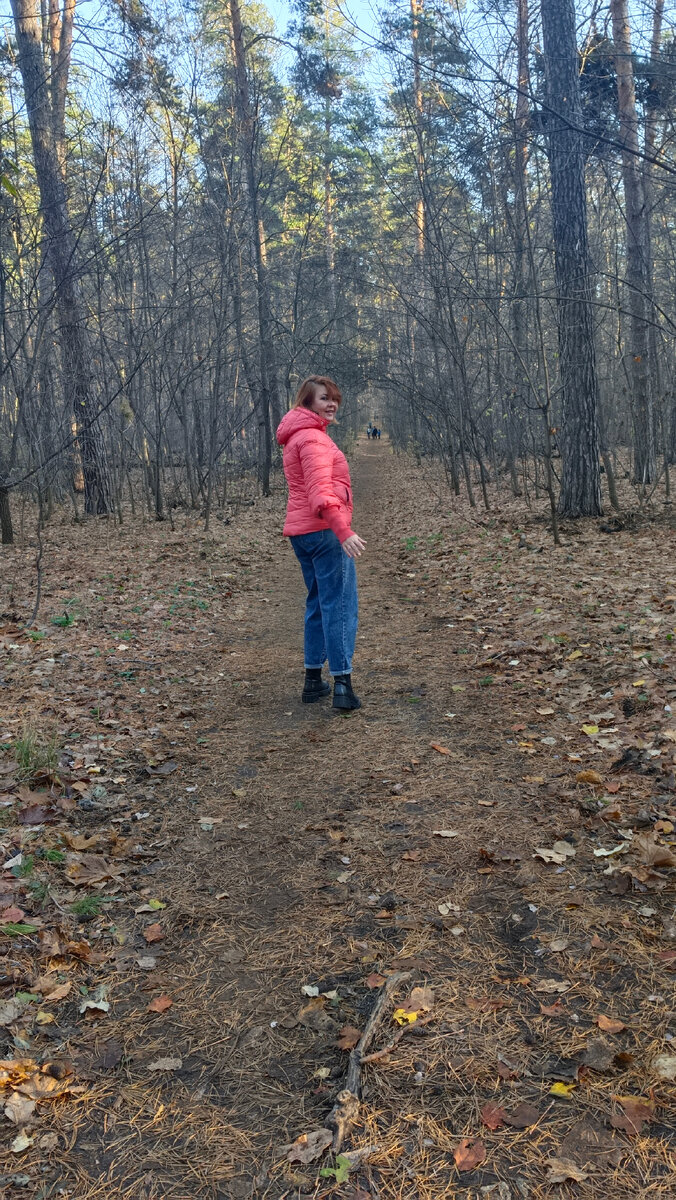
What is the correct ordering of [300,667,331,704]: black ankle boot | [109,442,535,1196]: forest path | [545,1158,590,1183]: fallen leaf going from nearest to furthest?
[545,1158,590,1183]: fallen leaf
[109,442,535,1196]: forest path
[300,667,331,704]: black ankle boot

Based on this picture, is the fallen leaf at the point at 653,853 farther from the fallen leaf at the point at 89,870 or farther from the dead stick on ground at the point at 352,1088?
the fallen leaf at the point at 89,870

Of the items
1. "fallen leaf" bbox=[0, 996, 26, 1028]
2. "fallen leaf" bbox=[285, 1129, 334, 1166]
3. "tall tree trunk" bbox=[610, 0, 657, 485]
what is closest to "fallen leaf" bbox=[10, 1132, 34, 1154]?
"fallen leaf" bbox=[0, 996, 26, 1028]

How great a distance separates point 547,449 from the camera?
8.83 m

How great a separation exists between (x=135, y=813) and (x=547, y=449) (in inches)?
273

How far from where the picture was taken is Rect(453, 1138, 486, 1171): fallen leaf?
176 centimetres

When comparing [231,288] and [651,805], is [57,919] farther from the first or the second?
[231,288]

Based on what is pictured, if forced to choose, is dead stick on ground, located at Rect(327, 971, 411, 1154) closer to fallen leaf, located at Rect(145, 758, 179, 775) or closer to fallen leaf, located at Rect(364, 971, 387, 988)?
fallen leaf, located at Rect(364, 971, 387, 988)

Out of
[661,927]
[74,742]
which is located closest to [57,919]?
[74,742]

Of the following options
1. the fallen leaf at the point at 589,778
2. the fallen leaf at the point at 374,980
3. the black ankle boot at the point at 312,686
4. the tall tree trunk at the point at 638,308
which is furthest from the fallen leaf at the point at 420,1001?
the tall tree trunk at the point at 638,308

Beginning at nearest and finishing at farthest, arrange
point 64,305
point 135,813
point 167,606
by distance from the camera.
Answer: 1. point 135,813
2. point 167,606
3. point 64,305

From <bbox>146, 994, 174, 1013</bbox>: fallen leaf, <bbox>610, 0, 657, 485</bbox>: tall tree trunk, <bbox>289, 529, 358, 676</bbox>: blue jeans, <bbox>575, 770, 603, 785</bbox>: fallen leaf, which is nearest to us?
<bbox>146, 994, 174, 1013</bbox>: fallen leaf

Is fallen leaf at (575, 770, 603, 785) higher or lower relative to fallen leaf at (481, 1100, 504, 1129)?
higher

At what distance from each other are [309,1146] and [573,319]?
31.5 feet

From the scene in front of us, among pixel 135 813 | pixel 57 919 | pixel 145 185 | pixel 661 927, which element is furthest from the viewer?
pixel 145 185
